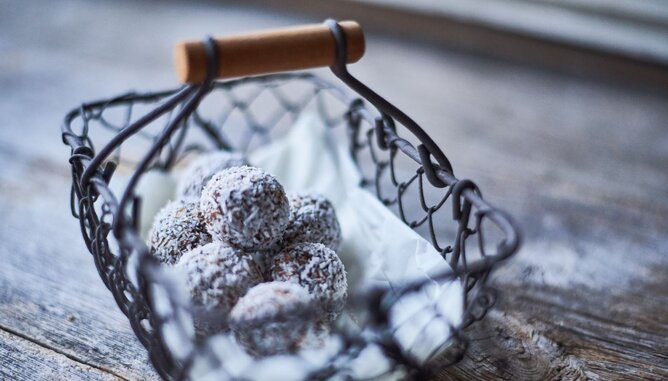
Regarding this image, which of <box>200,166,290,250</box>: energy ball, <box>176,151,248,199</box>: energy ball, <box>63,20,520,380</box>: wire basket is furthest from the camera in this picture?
<box>176,151,248,199</box>: energy ball

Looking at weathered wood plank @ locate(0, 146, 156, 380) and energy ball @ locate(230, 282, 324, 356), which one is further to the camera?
weathered wood plank @ locate(0, 146, 156, 380)

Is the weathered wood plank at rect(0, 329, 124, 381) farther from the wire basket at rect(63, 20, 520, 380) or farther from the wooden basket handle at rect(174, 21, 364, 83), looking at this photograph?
the wooden basket handle at rect(174, 21, 364, 83)

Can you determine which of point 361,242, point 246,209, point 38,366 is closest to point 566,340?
point 361,242

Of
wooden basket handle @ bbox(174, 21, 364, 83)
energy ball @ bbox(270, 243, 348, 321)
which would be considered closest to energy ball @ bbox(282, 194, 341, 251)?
energy ball @ bbox(270, 243, 348, 321)

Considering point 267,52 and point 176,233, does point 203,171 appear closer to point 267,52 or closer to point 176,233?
point 176,233

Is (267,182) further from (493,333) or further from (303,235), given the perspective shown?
(493,333)

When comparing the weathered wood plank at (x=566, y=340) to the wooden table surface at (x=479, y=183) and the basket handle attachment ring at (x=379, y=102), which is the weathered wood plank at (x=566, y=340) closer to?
the wooden table surface at (x=479, y=183)
